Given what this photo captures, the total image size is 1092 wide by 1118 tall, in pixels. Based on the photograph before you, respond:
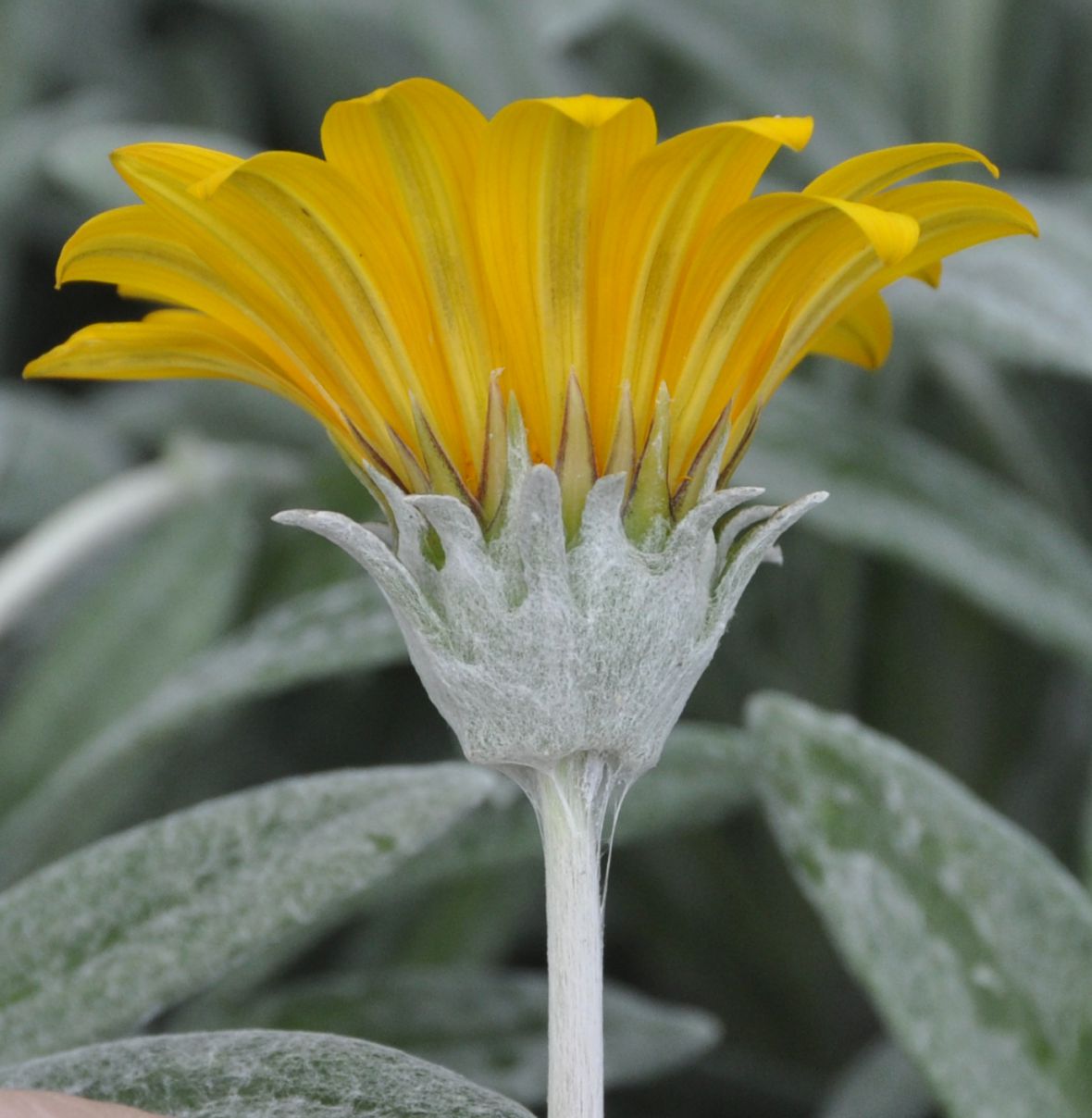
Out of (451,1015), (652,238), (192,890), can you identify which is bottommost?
(451,1015)

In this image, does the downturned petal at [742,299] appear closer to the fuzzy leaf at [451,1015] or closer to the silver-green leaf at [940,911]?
the silver-green leaf at [940,911]

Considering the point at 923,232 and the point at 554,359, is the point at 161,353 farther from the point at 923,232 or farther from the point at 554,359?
the point at 923,232

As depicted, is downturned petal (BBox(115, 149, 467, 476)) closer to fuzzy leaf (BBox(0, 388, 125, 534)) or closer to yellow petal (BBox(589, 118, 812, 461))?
yellow petal (BBox(589, 118, 812, 461))

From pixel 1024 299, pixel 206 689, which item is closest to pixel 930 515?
pixel 1024 299

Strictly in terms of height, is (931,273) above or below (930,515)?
above

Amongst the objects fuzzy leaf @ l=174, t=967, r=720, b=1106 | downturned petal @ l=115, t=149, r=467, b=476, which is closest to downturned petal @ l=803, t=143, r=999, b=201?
downturned petal @ l=115, t=149, r=467, b=476

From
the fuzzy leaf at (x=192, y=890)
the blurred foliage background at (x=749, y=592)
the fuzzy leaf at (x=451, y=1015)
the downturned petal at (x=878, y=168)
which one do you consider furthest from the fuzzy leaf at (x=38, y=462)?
the downturned petal at (x=878, y=168)

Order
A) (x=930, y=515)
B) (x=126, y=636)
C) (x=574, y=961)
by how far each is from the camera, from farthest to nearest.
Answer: (x=126, y=636) → (x=930, y=515) → (x=574, y=961)
